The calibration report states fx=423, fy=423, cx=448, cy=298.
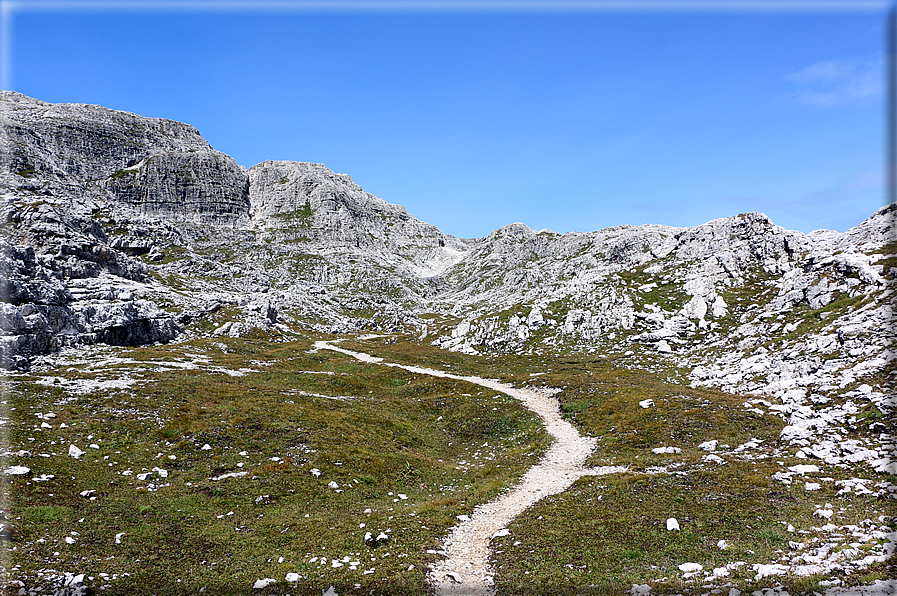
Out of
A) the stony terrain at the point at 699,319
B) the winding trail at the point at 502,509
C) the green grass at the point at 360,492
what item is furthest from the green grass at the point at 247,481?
the stony terrain at the point at 699,319

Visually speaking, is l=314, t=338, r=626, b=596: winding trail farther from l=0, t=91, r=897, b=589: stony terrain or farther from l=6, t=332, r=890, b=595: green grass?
l=0, t=91, r=897, b=589: stony terrain

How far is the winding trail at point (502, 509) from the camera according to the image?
15496 millimetres

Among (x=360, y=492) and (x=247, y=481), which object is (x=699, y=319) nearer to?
(x=360, y=492)

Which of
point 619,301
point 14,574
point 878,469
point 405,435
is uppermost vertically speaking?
point 619,301

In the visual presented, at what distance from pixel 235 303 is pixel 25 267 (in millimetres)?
75115

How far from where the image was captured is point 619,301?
85000 mm

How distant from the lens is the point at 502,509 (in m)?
22.8

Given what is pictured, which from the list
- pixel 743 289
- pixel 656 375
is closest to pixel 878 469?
pixel 656 375

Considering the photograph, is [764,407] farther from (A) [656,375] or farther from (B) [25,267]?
(B) [25,267]

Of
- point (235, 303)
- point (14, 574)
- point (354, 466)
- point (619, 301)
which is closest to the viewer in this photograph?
point (14, 574)

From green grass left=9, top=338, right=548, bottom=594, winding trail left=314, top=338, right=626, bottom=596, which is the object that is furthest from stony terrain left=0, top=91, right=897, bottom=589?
green grass left=9, top=338, right=548, bottom=594

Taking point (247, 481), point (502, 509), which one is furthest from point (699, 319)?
point (247, 481)

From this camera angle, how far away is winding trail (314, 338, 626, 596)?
1550 cm

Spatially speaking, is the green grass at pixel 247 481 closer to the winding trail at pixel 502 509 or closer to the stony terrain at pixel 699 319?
the winding trail at pixel 502 509
